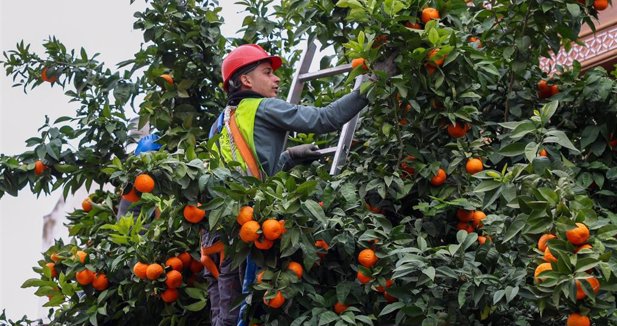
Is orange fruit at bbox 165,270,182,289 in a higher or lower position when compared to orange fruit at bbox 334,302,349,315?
higher

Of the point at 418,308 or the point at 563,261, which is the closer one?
the point at 563,261

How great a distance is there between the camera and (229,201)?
5.56m

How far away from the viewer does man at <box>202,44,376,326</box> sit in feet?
20.5

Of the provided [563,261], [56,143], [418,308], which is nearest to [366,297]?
[418,308]

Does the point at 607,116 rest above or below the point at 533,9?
below

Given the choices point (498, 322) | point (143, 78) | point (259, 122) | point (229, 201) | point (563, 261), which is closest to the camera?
point (563, 261)

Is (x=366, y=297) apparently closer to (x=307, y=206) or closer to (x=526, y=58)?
(x=307, y=206)

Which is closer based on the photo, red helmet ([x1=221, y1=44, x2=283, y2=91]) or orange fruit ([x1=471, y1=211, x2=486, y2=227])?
orange fruit ([x1=471, y1=211, x2=486, y2=227])

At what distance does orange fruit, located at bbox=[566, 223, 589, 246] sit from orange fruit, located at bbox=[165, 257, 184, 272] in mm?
2341

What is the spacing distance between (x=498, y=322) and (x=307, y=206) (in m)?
1.11

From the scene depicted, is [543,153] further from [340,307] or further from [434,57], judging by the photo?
[340,307]

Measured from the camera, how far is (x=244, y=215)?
5582 mm

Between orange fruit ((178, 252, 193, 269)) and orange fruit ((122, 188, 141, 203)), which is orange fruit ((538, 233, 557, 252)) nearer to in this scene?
orange fruit ((122, 188, 141, 203))

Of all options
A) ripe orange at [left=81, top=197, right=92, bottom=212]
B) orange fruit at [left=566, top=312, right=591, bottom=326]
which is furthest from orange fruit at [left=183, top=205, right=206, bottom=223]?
ripe orange at [left=81, top=197, right=92, bottom=212]
